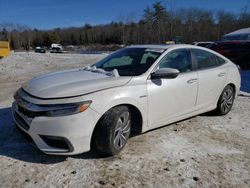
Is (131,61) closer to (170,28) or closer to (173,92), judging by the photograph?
(173,92)

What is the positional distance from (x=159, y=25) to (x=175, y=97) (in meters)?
67.1

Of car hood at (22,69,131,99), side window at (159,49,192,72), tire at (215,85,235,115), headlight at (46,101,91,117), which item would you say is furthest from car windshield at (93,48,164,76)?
tire at (215,85,235,115)

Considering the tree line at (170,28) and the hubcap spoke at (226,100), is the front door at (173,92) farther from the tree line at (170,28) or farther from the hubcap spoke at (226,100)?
the tree line at (170,28)

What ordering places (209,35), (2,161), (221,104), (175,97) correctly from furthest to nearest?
(209,35) < (221,104) < (175,97) < (2,161)

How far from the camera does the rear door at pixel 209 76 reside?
4.75 meters

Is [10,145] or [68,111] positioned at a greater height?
[68,111]

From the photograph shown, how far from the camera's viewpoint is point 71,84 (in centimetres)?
355

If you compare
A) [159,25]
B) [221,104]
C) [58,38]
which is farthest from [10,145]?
[58,38]

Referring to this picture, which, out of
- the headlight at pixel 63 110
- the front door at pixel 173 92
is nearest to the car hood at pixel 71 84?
the headlight at pixel 63 110

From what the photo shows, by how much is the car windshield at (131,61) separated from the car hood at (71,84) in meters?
0.42

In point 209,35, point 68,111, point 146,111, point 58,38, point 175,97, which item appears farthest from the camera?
point 58,38

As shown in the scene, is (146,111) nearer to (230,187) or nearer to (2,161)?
(230,187)

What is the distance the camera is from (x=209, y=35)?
220 feet

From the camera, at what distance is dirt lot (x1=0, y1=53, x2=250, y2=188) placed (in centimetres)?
304
